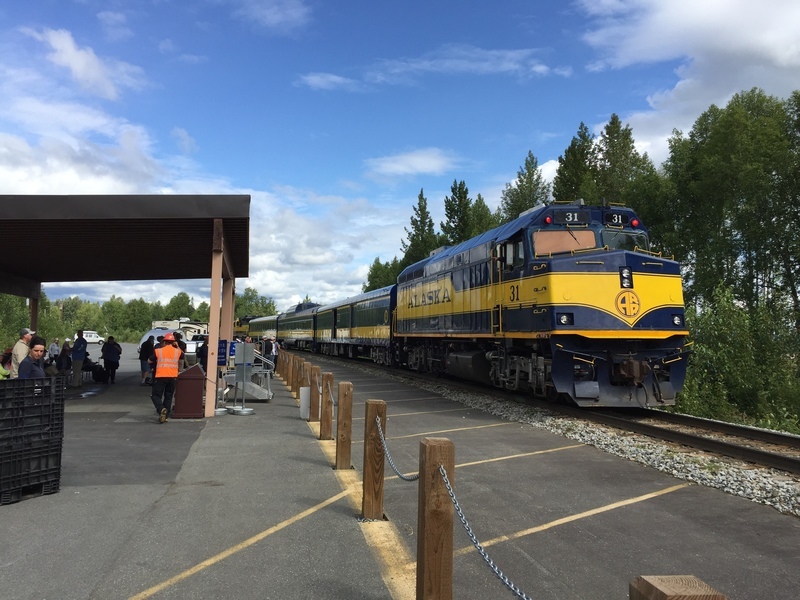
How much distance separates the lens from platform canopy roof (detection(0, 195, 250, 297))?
37.2 ft

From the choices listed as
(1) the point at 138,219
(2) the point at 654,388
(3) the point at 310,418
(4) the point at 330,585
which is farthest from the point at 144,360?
(4) the point at 330,585

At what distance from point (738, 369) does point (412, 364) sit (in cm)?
1029

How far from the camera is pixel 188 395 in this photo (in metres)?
11.4

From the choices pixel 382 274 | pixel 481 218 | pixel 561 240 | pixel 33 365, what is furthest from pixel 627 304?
pixel 382 274

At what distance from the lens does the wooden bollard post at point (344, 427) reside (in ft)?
23.3

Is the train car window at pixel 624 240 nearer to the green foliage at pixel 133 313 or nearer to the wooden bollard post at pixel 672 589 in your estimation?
the wooden bollard post at pixel 672 589

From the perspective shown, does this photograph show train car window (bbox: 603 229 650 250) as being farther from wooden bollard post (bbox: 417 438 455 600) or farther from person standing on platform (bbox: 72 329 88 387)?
person standing on platform (bbox: 72 329 88 387)

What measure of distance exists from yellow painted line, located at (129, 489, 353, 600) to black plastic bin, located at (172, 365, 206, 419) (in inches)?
248

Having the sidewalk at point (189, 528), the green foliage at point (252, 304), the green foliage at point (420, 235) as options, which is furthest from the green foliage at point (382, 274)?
the sidewalk at point (189, 528)

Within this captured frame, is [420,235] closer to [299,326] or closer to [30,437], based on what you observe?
[299,326]

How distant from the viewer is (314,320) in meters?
44.3

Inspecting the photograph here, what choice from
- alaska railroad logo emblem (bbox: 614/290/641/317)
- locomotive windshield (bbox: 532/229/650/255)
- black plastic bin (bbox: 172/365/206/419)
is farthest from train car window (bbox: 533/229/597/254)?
black plastic bin (bbox: 172/365/206/419)

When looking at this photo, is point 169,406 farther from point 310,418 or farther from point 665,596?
point 665,596

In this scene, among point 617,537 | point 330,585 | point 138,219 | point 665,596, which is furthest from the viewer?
point 138,219
